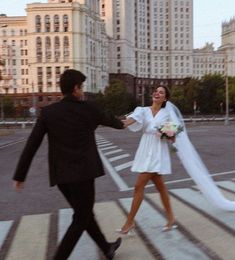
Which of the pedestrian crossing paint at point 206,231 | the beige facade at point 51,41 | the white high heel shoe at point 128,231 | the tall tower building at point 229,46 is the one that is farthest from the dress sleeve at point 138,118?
the tall tower building at point 229,46

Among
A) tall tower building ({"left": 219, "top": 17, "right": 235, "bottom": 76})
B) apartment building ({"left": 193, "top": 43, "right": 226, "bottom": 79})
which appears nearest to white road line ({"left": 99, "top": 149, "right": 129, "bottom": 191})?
tall tower building ({"left": 219, "top": 17, "right": 235, "bottom": 76})

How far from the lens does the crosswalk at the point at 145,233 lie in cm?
573

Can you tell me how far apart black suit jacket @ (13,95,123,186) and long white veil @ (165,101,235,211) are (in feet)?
6.96

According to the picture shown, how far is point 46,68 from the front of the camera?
142 m

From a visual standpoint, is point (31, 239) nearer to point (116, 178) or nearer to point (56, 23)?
point (116, 178)

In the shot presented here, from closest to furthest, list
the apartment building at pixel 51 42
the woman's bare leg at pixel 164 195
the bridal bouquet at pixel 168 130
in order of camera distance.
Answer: the bridal bouquet at pixel 168 130 → the woman's bare leg at pixel 164 195 → the apartment building at pixel 51 42

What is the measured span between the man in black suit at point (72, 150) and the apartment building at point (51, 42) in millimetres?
130841

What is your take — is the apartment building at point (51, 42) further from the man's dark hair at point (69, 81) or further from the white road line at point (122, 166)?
the man's dark hair at point (69, 81)

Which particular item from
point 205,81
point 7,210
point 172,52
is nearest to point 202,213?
point 7,210

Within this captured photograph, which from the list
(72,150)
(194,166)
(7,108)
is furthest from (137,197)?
(7,108)

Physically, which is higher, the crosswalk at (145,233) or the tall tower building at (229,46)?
the tall tower building at (229,46)

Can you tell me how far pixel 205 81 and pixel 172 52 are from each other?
2515 inches

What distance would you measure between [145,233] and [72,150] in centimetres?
210

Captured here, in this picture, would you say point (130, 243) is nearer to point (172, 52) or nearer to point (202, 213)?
point (202, 213)
